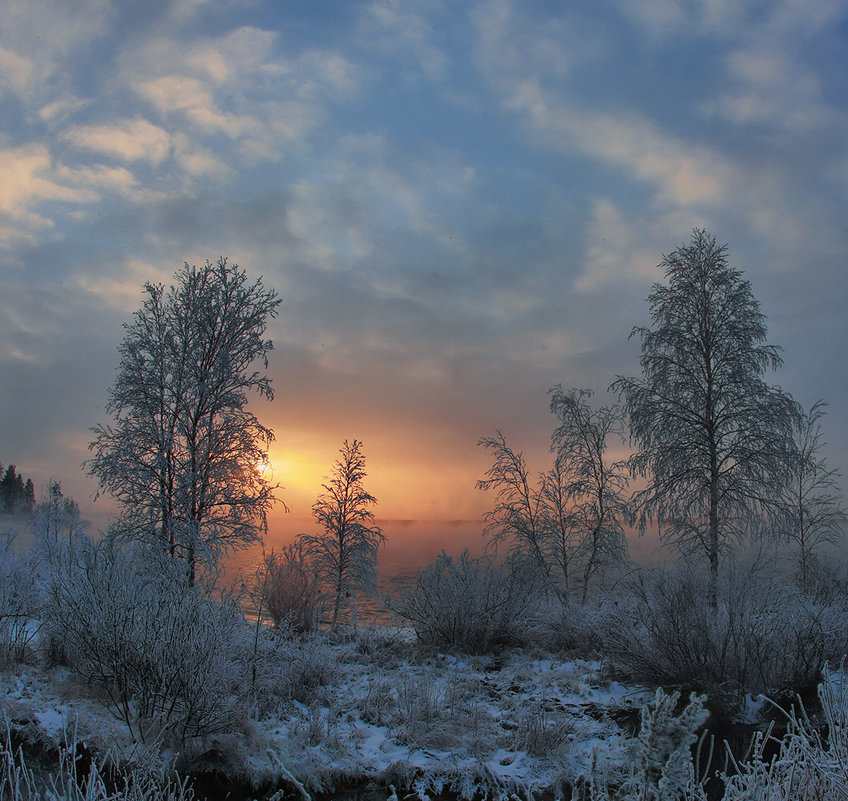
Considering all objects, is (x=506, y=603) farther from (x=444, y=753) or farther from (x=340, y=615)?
(x=340, y=615)

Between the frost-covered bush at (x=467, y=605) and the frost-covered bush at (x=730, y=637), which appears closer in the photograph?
the frost-covered bush at (x=730, y=637)

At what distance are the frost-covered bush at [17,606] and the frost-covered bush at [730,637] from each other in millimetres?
9804

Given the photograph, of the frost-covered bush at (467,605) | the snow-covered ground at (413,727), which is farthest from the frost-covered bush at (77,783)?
the frost-covered bush at (467,605)

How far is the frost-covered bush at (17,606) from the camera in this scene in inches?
362

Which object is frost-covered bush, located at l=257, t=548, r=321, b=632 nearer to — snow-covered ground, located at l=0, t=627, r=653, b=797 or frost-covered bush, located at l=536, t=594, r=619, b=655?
snow-covered ground, located at l=0, t=627, r=653, b=797

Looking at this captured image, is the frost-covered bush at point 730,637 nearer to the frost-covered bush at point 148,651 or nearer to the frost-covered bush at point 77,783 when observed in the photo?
the frost-covered bush at point 148,651

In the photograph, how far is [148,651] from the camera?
22.3 feet

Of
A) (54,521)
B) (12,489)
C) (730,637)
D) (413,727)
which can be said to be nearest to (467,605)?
(413,727)

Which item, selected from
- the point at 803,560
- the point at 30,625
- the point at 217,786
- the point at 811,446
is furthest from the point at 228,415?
the point at 811,446

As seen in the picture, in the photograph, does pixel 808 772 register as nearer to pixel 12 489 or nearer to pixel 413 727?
pixel 413 727

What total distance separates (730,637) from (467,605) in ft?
16.8

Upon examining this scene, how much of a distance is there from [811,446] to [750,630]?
50.8ft

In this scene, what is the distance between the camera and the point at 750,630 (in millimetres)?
8328

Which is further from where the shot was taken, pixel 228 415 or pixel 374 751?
pixel 228 415
